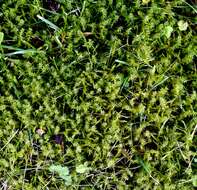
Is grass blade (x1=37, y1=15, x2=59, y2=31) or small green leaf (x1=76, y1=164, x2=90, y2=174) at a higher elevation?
grass blade (x1=37, y1=15, x2=59, y2=31)

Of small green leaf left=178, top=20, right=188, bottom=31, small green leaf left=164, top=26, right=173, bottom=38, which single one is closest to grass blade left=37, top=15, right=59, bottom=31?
small green leaf left=164, top=26, right=173, bottom=38

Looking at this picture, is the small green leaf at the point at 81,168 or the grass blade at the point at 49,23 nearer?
the small green leaf at the point at 81,168

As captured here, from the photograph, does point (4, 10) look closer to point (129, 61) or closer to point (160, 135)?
point (129, 61)

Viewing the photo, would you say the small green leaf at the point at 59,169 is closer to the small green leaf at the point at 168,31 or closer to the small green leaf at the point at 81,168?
the small green leaf at the point at 81,168

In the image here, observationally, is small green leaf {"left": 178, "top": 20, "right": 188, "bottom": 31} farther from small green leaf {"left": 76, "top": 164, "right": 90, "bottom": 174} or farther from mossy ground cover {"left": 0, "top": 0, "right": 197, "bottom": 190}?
small green leaf {"left": 76, "top": 164, "right": 90, "bottom": 174}

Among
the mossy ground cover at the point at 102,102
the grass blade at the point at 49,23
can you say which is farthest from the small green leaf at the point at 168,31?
the grass blade at the point at 49,23

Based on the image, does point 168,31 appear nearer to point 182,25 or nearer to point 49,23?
point 182,25

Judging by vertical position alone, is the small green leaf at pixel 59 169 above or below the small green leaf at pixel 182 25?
below

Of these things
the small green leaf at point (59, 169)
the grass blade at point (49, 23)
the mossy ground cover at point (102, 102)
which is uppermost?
the grass blade at point (49, 23)

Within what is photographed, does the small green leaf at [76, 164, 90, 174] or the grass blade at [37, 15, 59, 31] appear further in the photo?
the grass blade at [37, 15, 59, 31]
